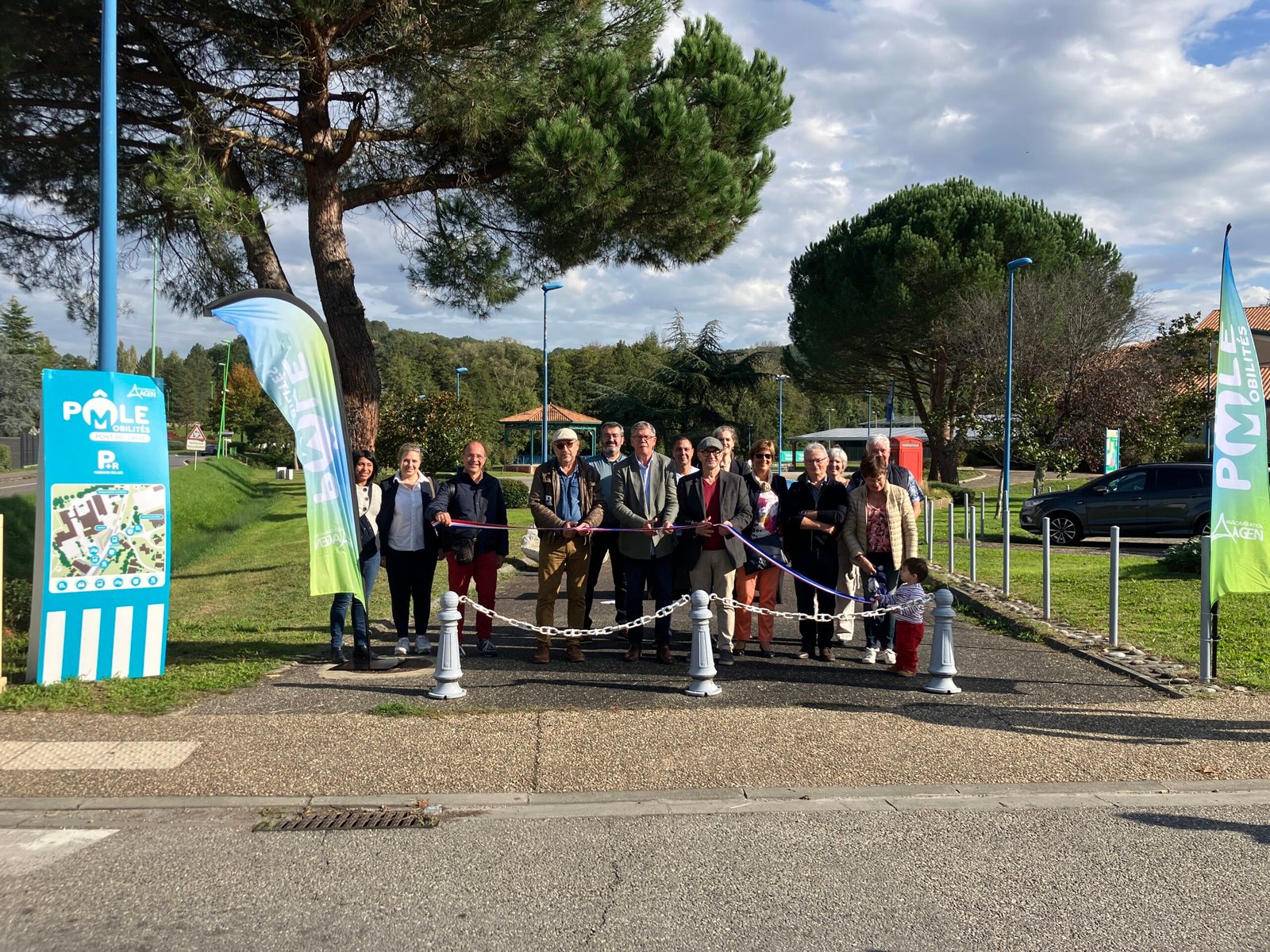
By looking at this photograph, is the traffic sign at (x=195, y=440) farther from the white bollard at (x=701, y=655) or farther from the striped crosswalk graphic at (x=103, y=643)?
the white bollard at (x=701, y=655)

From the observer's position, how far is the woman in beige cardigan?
7.95 meters

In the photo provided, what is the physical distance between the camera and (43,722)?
6266 millimetres

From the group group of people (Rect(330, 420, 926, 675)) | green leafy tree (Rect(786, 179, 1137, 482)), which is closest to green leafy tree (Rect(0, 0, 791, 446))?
group of people (Rect(330, 420, 926, 675))

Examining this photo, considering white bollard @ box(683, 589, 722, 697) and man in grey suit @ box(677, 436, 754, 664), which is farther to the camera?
man in grey suit @ box(677, 436, 754, 664)

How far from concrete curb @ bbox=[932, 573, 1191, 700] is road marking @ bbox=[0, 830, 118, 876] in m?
6.78

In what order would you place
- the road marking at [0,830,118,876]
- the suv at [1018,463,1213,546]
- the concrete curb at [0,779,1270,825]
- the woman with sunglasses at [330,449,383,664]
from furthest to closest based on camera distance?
the suv at [1018,463,1213,546] → the woman with sunglasses at [330,449,383,664] → the concrete curb at [0,779,1270,825] → the road marking at [0,830,118,876]

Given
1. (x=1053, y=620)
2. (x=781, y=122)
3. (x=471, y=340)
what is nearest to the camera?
(x=1053, y=620)

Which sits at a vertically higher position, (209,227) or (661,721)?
(209,227)

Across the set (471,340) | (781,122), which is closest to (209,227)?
(781,122)

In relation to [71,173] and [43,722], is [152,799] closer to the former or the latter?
[43,722]

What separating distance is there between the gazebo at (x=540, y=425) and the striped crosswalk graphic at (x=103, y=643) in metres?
34.1

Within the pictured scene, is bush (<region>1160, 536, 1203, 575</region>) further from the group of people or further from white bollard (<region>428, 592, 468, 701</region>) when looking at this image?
white bollard (<region>428, 592, 468, 701</region>)

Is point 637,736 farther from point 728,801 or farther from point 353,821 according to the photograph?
point 353,821

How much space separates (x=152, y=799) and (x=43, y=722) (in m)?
1.83
